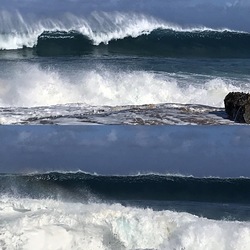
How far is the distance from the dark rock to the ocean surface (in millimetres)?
253

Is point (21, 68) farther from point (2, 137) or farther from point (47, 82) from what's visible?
point (2, 137)

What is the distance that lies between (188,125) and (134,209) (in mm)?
4882

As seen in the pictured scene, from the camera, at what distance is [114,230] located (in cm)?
1002

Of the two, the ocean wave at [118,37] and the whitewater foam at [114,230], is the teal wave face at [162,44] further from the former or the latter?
the whitewater foam at [114,230]

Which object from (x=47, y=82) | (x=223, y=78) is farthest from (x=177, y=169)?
(x=223, y=78)

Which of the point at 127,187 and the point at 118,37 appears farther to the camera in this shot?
the point at 118,37

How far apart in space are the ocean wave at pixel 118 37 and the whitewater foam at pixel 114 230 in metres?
17.5

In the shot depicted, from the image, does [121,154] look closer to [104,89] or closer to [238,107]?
[238,107]

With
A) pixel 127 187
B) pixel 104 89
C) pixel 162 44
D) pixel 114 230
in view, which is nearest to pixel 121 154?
pixel 127 187

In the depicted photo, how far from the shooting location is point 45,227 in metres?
9.84

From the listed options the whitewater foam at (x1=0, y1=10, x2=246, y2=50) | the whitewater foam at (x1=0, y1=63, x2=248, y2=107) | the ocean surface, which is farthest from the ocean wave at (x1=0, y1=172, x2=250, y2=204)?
the whitewater foam at (x1=0, y1=10, x2=246, y2=50)

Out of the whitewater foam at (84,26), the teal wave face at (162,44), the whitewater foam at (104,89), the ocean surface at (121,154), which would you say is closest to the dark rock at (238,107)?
the ocean surface at (121,154)

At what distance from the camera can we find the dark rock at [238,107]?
15.5 meters

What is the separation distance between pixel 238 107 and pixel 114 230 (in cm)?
649
